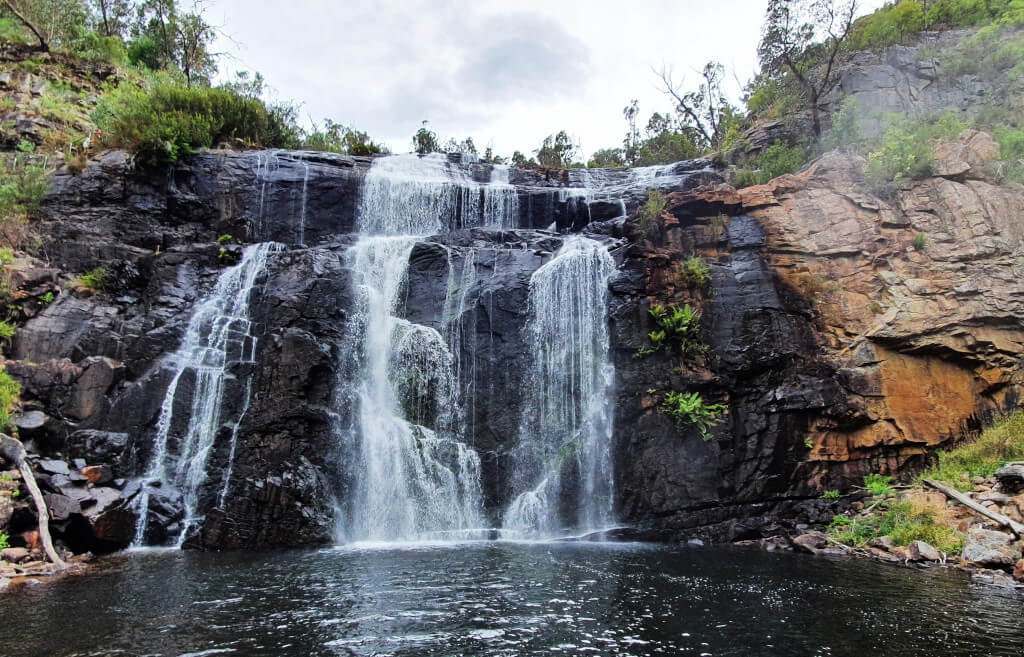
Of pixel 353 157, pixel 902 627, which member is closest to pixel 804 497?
pixel 902 627

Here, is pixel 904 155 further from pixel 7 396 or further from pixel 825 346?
pixel 7 396

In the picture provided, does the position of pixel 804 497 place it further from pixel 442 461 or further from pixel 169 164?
pixel 169 164

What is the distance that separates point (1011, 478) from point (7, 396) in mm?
21480

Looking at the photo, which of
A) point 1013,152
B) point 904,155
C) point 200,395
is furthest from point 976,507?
point 200,395

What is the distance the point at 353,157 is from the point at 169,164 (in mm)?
6426

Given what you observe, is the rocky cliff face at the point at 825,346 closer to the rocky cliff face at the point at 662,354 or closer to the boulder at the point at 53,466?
the rocky cliff face at the point at 662,354

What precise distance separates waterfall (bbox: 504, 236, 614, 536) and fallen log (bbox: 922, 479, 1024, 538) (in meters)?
7.21

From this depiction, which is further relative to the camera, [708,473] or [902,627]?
[708,473]

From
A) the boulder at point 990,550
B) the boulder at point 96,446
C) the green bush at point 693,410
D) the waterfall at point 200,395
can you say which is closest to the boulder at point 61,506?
the waterfall at point 200,395

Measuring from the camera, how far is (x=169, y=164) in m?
19.7

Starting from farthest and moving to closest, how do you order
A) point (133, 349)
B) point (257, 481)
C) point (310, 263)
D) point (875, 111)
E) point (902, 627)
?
point (875, 111) < point (310, 263) < point (133, 349) < point (257, 481) < point (902, 627)

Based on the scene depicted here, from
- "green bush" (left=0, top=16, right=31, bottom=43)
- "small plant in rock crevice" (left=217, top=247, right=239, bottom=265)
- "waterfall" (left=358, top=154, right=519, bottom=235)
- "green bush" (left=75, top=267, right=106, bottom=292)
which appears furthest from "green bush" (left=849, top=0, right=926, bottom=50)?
"green bush" (left=0, top=16, right=31, bottom=43)

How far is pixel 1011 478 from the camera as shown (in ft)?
37.2

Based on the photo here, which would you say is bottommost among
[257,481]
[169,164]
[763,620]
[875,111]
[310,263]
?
[763,620]
